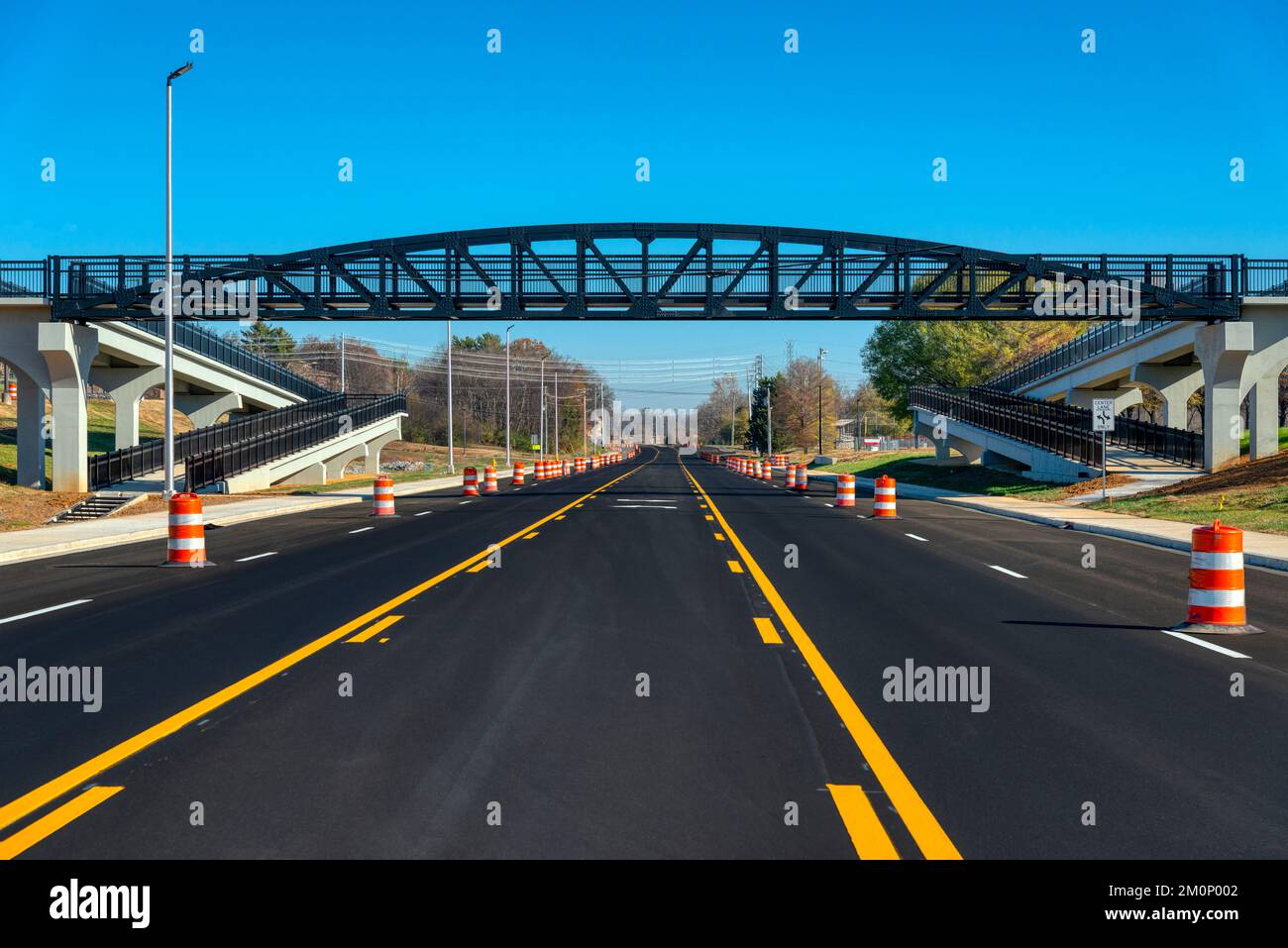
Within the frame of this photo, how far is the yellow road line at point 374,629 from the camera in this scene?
33.7 feet

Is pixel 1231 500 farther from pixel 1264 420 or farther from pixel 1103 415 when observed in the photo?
pixel 1264 420

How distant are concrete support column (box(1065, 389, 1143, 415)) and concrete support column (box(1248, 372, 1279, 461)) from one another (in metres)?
18.2

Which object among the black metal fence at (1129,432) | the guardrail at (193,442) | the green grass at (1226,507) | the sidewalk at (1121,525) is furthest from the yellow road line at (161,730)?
the black metal fence at (1129,432)

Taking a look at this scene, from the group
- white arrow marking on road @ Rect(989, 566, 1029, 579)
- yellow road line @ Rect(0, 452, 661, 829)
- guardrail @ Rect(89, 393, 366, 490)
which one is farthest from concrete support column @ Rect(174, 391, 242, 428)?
yellow road line @ Rect(0, 452, 661, 829)

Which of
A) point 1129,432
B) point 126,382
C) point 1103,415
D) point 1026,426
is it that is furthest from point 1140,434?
point 126,382

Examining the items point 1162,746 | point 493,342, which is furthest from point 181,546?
point 493,342

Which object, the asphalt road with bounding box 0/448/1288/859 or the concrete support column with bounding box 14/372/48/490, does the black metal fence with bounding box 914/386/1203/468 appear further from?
the concrete support column with bounding box 14/372/48/490

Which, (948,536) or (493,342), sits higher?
(493,342)

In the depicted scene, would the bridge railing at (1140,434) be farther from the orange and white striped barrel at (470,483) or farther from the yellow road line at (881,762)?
the yellow road line at (881,762)

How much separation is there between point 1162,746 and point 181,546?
14430mm

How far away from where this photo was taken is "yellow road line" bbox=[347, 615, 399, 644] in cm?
1028
